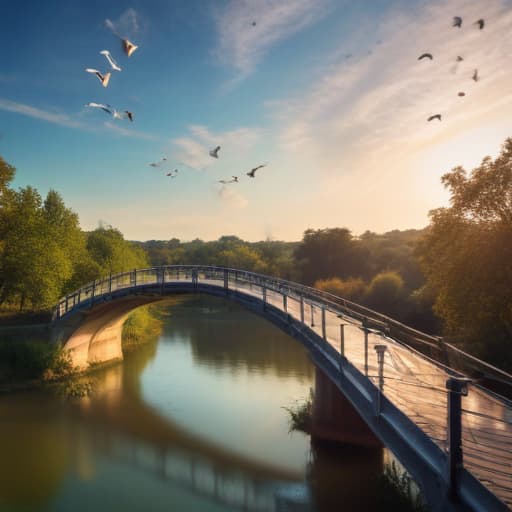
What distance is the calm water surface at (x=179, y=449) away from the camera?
43.5 feet

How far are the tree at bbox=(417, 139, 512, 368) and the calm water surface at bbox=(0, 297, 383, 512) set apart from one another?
7744 millimetres

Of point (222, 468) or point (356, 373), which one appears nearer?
point (356, 373)

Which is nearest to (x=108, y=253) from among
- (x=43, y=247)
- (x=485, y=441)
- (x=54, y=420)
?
(x=43, y=247)

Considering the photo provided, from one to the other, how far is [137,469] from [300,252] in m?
49.0

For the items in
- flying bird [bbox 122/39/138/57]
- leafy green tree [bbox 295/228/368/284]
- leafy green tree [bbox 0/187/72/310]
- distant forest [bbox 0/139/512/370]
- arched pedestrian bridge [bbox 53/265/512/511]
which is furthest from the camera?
leafy green tree [bbox 295/228/368/284]

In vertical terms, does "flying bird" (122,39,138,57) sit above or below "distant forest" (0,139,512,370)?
above

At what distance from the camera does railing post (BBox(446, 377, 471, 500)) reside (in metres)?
5.50

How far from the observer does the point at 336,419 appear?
15.7 metres

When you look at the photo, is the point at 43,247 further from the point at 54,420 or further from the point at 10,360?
the point at 54,420

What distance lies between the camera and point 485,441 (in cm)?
703

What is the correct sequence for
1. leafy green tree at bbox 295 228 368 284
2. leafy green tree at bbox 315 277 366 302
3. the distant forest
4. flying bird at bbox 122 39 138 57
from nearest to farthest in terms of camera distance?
1. flying bird at bbox 122 39 138 57
2. the distant forest
3. leafy green tree at bbox 315 277 366 302
4. leafy green tree at bbox 295 228 368 284

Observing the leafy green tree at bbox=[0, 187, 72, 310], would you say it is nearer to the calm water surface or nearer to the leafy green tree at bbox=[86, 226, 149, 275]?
the calm water surface

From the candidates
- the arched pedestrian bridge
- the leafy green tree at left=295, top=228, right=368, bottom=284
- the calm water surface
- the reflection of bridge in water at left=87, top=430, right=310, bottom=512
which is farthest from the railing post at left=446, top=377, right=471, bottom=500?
the leafy green tree at left=295, top=228, right=368, bottom=284

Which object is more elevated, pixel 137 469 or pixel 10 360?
pixel 10 360
